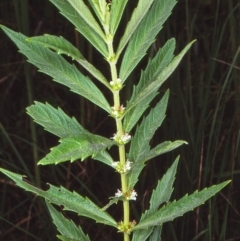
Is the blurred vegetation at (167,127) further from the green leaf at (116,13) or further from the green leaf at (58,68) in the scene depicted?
the green leaf at (116,13)

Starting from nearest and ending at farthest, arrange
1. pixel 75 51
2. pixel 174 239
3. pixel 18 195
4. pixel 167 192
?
Result: 1. pixel 75 51
2. pixel 167 192
3. pixel 174 239
4. pixel 18 195

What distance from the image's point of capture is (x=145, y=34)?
3.95 ft

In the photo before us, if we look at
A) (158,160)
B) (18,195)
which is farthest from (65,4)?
(18,195)

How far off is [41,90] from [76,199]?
69.2 inches

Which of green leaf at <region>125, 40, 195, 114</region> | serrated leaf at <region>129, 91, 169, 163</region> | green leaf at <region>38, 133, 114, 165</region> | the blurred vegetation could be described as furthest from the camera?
the blurred vegetation

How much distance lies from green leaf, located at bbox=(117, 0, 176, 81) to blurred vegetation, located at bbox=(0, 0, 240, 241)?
0.68 m

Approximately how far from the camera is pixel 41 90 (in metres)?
2.93

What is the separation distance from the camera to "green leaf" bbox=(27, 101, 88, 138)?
1.19m

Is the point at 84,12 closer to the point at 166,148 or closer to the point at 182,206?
the point at 166,148

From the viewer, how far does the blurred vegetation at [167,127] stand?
2.17 meters

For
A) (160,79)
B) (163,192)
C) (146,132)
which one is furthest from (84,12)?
(163,192)

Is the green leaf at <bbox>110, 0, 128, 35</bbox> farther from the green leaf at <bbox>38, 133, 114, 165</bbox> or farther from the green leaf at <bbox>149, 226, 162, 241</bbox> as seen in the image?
the green leaf at <bbox>149, 226, 162, 241</bbox>

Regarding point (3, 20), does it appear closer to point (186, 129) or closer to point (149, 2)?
point (186, 129)

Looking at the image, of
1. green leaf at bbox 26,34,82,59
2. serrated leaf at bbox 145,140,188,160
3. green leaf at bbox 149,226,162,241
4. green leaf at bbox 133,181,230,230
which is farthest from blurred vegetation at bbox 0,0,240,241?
green leaf at bbox 26,34,82,59
